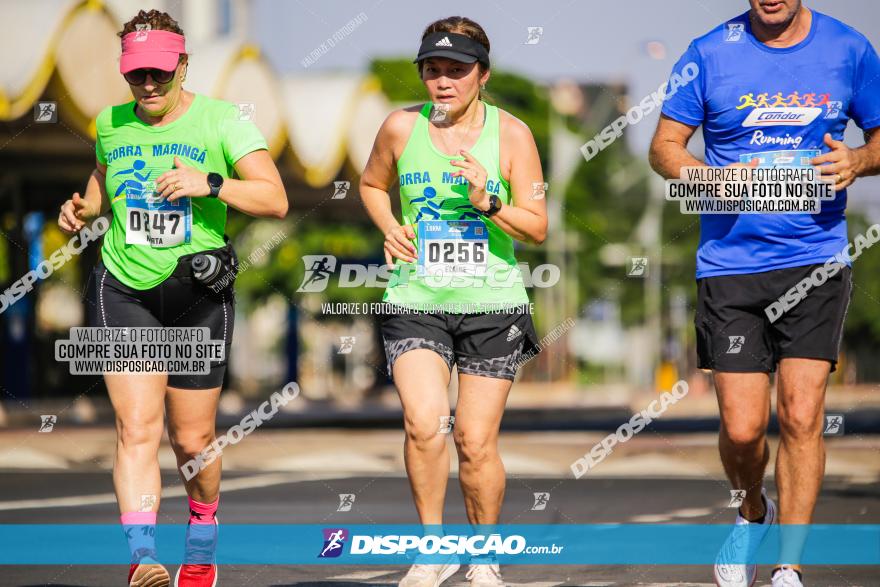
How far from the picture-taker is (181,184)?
560 centimetres

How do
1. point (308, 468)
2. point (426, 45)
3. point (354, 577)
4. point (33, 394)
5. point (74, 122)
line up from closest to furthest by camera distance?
point (426, 45) < point (354, 577) < point (308, 468) < point (74, 122) < point (33, 394)

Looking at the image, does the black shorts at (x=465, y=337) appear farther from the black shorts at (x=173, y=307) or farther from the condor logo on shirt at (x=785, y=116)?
the condor logo on shirt at (x=785, y=116)

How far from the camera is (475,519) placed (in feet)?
19.2

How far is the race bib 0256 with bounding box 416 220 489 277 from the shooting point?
577 centimetres

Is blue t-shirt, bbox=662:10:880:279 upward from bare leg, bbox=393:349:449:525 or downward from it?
upward

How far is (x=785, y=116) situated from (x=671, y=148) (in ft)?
1.47

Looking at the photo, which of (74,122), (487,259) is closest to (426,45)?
(487,259)

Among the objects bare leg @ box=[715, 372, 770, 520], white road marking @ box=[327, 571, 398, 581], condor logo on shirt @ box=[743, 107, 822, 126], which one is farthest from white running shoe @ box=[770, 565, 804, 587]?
white road marking @ box=[327, 571, 398, 581]

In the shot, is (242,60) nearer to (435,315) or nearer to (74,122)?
(74,122)

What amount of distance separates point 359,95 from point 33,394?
9.48 m

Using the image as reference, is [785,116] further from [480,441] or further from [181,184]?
[181,184]

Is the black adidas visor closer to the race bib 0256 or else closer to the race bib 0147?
the race bib 0256

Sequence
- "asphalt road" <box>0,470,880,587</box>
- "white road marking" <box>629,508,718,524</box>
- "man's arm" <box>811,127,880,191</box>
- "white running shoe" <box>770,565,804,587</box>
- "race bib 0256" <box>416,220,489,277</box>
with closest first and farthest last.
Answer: "white running shoe" <box>770,565,804,587</box>
"man's arm" <box>811,127,880,191</box>
"race bib 0256" <box>416,220,489,277</box>
"asphalt road" <box>0,470,880,587</box>
"white road marking" <box>629,508,718,524</box>

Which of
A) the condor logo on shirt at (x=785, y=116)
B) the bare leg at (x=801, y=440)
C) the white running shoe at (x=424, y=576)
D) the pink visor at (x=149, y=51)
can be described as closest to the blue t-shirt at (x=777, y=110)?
the condor logo on shirt at (x=785, y=116)
